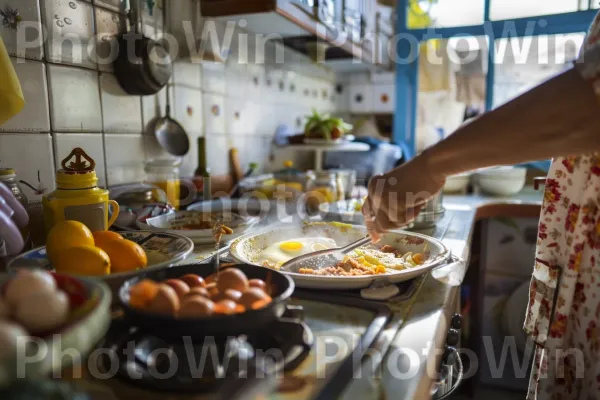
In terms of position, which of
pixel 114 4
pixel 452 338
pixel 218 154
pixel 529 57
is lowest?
pixel 452 338

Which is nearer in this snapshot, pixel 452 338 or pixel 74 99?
pixel 452 338

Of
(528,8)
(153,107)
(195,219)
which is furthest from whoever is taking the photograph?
(528,8)

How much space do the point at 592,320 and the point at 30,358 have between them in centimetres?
84

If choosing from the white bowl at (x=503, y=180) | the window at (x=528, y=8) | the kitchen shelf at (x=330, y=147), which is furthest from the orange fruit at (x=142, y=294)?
the window at (x=528, y=8)

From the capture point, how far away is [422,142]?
3.29 metres

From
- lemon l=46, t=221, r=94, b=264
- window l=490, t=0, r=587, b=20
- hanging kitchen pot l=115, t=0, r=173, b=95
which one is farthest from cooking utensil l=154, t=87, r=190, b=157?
window l=490, t=0, r=587, b=20

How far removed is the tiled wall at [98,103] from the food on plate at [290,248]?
538 mm

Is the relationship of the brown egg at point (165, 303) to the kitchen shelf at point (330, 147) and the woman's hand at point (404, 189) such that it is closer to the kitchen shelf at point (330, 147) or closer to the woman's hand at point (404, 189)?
the woman's hand at point (404, 189)

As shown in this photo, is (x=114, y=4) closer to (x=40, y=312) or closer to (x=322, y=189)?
(x=322, y=189)

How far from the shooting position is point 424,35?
96.0 inches

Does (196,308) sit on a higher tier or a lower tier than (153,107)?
lower

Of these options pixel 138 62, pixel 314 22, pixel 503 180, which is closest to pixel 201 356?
pixel 138 62

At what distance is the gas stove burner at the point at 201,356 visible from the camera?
477mm

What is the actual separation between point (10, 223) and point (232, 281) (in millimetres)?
373
